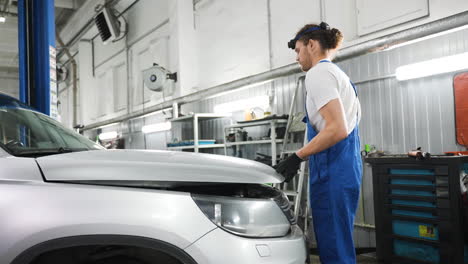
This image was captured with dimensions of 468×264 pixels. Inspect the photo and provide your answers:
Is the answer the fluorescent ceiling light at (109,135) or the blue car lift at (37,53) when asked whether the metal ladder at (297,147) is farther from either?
the fluorescent ceiling light at (109,135)

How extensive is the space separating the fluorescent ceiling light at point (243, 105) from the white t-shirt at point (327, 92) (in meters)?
3.10

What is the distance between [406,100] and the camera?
3355 millimetres

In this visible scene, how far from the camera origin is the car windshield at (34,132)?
1645 mm

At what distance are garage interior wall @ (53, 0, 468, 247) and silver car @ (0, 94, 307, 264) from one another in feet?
8.39

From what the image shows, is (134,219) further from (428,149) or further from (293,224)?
(428,149)

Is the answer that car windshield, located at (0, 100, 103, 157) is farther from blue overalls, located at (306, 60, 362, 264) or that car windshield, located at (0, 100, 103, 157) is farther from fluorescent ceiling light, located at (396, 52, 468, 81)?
fluorescent ceiling light, located at (396, 52, 468, 81)

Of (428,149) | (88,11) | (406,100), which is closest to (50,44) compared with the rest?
(406,100)

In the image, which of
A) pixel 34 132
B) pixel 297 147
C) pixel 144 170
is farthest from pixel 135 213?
pixel 297 147

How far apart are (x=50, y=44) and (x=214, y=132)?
3.07 m

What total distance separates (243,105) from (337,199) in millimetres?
3643

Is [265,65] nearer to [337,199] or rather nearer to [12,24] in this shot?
[337,199]

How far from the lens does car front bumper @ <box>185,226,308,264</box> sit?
3.52ft

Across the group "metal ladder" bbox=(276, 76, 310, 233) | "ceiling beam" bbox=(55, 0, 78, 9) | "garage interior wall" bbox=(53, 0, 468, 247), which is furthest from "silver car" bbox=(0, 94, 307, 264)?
"ceiling beam" bbox=(55, 0, 78, 9)

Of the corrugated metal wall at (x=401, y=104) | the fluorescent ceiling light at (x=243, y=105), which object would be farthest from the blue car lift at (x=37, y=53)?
the corrugated metal wall at (x=401, y=104)
